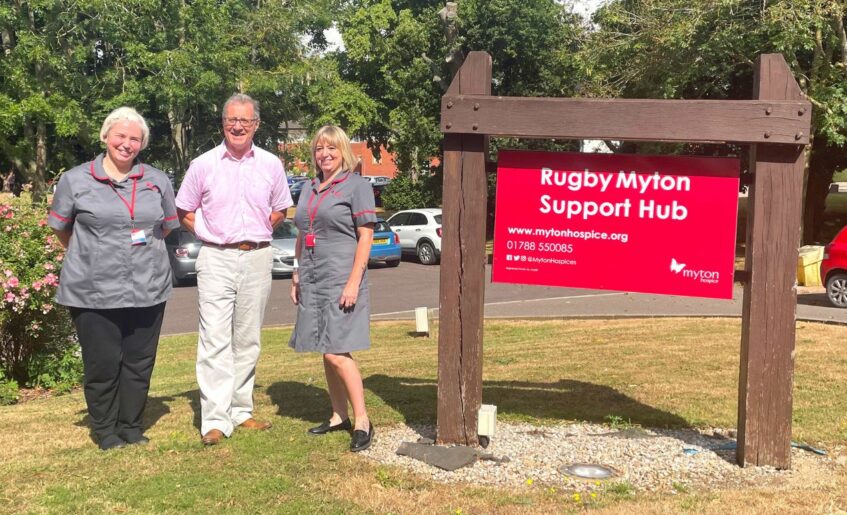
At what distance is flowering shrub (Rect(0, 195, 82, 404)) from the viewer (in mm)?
6886

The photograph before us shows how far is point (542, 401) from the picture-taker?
6.43m

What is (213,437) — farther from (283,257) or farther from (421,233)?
(421,233)

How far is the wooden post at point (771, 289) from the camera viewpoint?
15.1 ft

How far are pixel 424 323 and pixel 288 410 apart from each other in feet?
17.1

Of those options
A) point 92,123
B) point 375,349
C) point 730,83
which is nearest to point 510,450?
point 375,349

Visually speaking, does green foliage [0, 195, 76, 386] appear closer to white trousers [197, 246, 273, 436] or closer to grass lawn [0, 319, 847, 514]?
grass lawn [0, 319, 847, 514]

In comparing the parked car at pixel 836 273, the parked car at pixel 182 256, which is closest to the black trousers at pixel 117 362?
the parked car at pixel 836 273

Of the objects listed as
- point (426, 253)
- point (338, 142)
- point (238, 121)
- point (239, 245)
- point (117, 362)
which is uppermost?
point (238, 121)

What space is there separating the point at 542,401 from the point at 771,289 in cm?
216

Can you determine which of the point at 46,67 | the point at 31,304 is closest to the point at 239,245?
the point at 31,304

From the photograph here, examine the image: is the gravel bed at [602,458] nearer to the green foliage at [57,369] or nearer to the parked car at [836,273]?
the green foliage at [57,369]

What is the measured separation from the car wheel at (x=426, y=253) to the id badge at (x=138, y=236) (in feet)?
63.4

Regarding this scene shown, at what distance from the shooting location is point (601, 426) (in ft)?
18.8

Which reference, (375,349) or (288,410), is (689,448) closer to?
(288,410)
